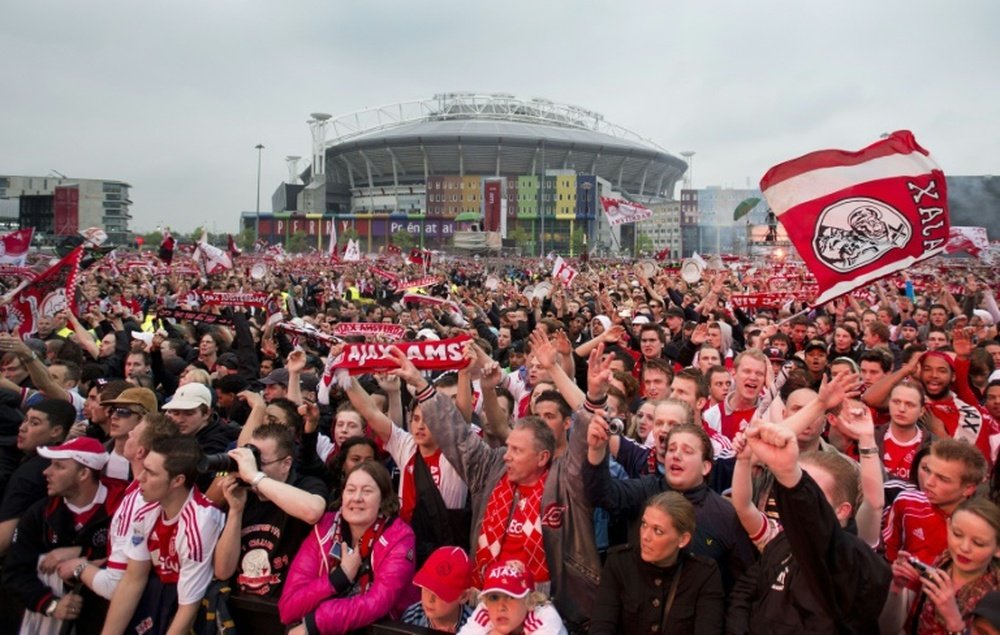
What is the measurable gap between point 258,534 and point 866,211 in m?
5.11

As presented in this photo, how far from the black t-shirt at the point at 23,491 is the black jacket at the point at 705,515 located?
10.5 ft

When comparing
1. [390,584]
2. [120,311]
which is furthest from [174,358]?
[390,584]

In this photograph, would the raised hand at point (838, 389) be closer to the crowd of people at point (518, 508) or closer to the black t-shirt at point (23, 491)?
the crowd of people at point (518, 508)

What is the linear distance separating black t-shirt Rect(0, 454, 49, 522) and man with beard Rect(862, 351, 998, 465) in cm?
550

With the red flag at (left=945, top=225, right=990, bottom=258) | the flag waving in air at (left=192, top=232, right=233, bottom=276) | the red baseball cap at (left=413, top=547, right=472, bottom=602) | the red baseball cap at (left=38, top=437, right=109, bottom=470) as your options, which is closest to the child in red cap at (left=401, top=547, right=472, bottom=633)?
the red baseball cap at (left=413, top=547, right=472, bottom=602)

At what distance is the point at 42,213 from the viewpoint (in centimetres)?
6322

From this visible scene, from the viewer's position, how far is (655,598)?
291 centimetres

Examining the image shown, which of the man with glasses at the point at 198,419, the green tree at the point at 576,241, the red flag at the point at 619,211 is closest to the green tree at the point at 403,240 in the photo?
the green tree at the point at 576,241

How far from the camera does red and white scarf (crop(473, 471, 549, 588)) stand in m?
3.51

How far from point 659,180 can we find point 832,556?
440ft

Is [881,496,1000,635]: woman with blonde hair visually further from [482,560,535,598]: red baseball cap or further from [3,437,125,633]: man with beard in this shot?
[3,437,125,633]: man with beard

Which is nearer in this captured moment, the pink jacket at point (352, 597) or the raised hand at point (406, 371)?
the pink jacket at point (352, 597)

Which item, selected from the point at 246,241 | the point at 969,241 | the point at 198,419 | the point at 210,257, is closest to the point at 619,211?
the point at 969,241

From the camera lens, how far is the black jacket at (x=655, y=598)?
2.85 metres
